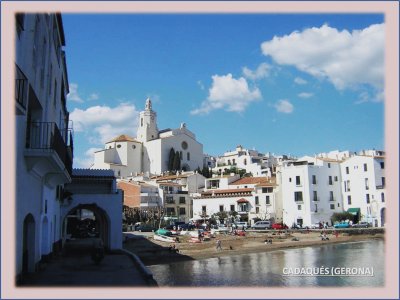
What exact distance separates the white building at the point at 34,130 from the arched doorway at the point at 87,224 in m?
8.47

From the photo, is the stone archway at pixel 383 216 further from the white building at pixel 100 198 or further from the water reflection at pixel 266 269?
the white building at pixel 100 198

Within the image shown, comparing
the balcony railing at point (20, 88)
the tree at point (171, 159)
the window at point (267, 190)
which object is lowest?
the window at point (267, 190)

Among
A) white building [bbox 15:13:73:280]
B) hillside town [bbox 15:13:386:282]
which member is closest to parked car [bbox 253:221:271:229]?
hillside town [bbox 15:13:386:282]

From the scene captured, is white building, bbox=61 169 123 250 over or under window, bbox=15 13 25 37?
under

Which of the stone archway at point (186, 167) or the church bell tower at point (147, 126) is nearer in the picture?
the stone archway at point (186, 167)

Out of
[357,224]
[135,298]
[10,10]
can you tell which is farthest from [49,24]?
[357,224]

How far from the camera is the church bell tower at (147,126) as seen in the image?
388 feet

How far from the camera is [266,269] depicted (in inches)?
1013

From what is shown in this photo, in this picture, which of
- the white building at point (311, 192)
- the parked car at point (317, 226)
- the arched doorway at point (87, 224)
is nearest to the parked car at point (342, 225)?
the parked car at point (317, 226)

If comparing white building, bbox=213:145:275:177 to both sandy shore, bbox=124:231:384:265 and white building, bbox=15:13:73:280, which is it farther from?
white building, bbox=15:13:73:280

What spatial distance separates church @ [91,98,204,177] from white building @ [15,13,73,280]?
94505mm

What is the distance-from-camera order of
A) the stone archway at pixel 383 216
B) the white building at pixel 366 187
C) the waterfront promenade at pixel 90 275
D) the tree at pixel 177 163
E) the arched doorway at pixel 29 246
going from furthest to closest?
the tree at pixel 177 163 < the white building at pixel 366 187 < the stone archway at pixel 383 216 < the arched doorway at pixel 29 246 < the waterfront promenade at pixel 90 275

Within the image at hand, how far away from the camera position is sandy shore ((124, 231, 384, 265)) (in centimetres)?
3315

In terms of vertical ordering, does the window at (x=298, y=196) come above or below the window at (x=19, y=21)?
below
